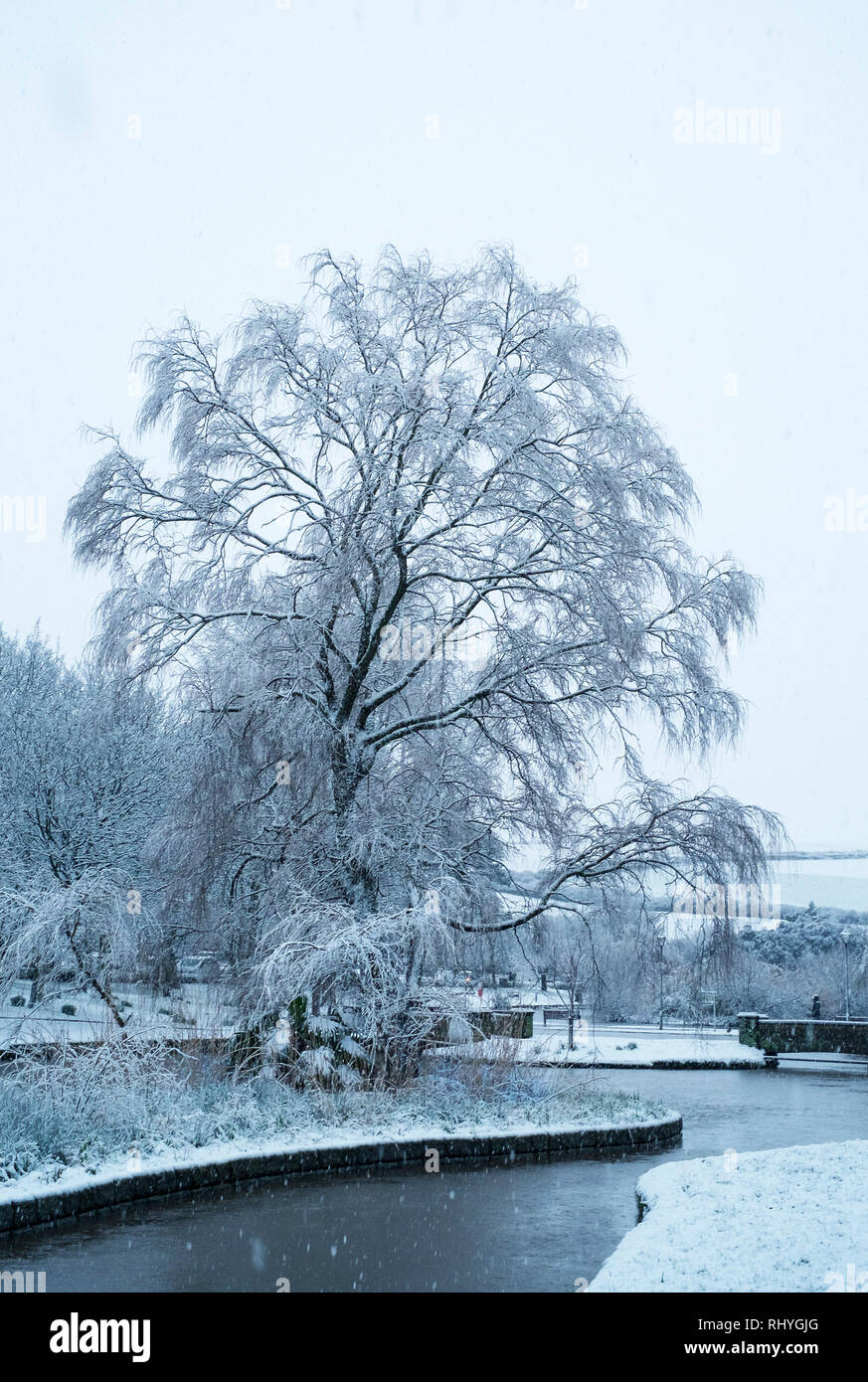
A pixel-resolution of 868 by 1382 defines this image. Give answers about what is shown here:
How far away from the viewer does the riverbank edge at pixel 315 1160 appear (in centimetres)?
862

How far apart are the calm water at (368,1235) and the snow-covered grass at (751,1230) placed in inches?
20.6

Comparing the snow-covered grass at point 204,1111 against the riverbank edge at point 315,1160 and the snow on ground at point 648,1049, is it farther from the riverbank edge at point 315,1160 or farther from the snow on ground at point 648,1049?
the snow on ground at point 648,1049

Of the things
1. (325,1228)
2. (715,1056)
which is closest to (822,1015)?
(715,1056)

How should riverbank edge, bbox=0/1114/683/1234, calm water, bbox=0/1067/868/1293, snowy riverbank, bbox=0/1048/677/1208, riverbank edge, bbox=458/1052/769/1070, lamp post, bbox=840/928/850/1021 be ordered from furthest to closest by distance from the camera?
lamp post, bbox=840/928/850/1021
riverbank edge, bbox=458/1052/769/1070
snowy riverbank, bbox=0/1048/677/1208
riverbank edge, bbox=0/1114/683/1234
calm water, bbox=0/1067/868/1293

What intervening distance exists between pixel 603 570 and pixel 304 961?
5965mm

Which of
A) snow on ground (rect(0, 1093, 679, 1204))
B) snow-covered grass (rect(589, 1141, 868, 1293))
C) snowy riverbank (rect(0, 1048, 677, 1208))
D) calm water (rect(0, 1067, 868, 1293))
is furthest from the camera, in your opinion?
snowy riverbank (rect(0, 1048, 677, 1208))

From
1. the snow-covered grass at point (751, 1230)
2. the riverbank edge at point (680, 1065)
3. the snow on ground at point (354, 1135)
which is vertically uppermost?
the snow-covered grass at point (751, 1230)

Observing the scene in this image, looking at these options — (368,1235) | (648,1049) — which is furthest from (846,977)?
(368,1235)

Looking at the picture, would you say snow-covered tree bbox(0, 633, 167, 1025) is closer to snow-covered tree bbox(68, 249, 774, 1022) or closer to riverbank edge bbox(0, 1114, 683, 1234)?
snow-covered tree bbox(68, 249, 774, 1022)

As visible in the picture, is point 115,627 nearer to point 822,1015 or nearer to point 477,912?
point 477,912

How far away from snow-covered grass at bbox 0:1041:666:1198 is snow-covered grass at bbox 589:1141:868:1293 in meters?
3.54

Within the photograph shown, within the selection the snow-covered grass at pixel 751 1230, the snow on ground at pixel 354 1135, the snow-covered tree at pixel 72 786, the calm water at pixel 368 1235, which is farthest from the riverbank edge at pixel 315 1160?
the snow-covered tree at pixel 72 786

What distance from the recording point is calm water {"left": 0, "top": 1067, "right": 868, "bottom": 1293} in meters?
7.18

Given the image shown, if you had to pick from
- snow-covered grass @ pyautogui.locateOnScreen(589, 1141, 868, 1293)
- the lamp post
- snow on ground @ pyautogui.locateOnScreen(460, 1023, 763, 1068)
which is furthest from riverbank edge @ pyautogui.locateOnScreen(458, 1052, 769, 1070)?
the lamp post
